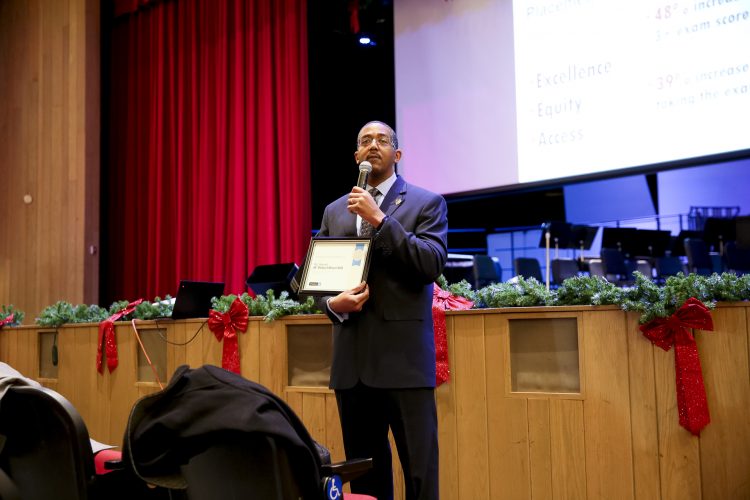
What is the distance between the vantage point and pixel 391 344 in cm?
229

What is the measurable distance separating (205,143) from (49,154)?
5.01 ft

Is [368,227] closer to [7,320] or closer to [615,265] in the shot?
[7,320]

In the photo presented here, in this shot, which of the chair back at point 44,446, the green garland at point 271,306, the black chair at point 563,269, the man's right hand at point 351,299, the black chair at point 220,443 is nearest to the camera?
the black chair at point 220,443

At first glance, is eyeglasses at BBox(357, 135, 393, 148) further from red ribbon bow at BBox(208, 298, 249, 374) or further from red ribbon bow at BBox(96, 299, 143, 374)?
red ribbon bow at BBox(96, 299, 143, 374)

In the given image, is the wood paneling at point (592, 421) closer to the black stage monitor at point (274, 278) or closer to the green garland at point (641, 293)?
the green garland at point (641, 293)

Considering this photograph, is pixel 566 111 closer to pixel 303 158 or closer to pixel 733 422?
pixel 303 158

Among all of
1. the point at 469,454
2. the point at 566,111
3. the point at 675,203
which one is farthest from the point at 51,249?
the point at 675,203

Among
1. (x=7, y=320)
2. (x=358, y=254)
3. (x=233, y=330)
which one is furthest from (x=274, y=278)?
(x=358, y=254)

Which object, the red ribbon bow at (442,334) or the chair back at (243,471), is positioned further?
the red ribbon bow at (442,334)

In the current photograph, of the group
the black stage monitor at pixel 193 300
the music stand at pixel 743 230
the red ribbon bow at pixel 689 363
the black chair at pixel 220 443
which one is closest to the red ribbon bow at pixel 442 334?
the red ribbon bow at pixel 689 363

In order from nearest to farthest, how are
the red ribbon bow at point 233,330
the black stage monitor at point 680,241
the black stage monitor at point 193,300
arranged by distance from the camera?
the red ribbon bow at point 233,330
the black stage monitor at point 193,300
the black stage monitor at point 680,241

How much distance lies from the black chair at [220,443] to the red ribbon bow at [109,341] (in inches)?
114

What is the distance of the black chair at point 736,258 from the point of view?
5172 millimetres

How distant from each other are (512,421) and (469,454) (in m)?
0.22
